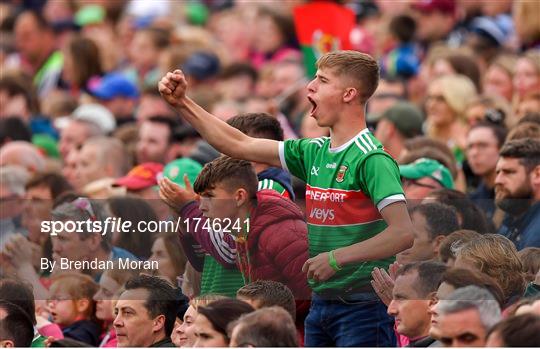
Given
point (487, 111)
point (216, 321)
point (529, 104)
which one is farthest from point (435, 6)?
point (216, 321)

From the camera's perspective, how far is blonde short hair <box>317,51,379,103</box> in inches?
304

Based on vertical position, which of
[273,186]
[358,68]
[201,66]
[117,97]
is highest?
[201,66]

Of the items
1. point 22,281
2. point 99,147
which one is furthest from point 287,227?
point 99,147

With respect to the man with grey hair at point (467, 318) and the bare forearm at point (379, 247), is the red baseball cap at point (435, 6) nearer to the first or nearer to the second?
the bare forearm at point (379, 247)

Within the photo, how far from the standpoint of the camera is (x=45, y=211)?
29.6 ft

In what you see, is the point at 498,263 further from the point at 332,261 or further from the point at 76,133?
the point at 76,133

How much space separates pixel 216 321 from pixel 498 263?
1422 millimetres

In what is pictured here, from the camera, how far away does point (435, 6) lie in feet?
52.3

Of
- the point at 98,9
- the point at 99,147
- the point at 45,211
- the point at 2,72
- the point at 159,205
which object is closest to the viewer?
the point at 159,205

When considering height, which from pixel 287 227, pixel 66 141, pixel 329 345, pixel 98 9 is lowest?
pixel 329 345

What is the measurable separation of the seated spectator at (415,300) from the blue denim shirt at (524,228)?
120 centimetres

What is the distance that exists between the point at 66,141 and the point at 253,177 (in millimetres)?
6199

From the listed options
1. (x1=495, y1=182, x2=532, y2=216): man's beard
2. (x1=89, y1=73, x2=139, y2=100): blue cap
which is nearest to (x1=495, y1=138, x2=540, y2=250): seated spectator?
(x1=495, y1=182, x2=532, y2=216): man's beard

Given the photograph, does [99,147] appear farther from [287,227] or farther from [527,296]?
[527,296]
